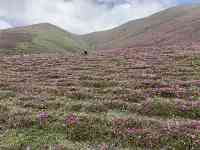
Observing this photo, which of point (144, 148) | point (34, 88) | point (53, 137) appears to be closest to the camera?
point (144, 148)

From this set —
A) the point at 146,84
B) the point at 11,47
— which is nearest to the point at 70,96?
the point at 146,84

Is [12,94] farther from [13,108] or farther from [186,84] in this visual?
[186,84]

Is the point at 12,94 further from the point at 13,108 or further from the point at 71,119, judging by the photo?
the point at 71,119

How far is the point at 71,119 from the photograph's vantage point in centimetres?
1897

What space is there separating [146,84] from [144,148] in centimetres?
1469

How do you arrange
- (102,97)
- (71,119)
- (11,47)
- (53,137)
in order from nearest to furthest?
(53,137) → (71,119) → (102,97) → (11,47)

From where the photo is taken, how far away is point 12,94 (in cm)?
2778

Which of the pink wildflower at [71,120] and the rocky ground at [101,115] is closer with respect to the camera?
the rocky ground at [101,115]

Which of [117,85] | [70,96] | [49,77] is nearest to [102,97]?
[70,96]

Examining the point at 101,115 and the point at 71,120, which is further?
the point at 101,115

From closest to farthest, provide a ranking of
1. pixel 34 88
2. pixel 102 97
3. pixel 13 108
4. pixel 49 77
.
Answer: pixel 13 108 < pixel 102 97 < pixel 34 88 < pixel 49 77

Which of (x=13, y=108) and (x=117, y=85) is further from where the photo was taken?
(x=117, y=85)

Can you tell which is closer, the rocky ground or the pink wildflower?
the rocky ground

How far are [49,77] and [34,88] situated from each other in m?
8.34
